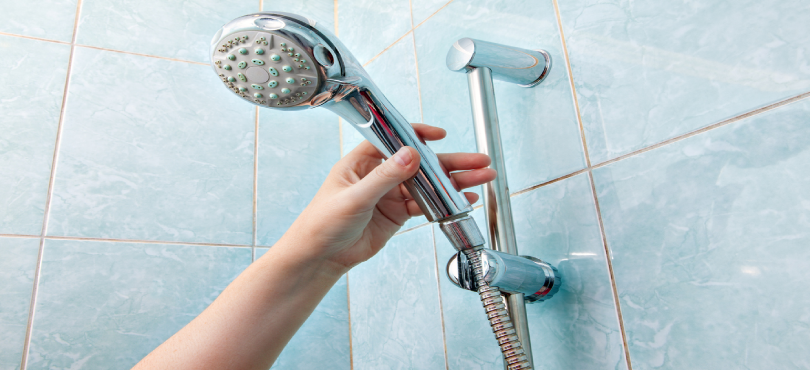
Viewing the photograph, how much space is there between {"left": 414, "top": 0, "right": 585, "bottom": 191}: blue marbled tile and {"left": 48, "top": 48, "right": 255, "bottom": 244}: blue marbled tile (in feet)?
1.10

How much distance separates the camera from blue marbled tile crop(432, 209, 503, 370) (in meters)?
0.59

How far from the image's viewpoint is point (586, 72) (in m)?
0.51

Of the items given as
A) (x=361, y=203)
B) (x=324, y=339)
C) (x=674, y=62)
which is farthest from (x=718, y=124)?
(x=324, y=339)

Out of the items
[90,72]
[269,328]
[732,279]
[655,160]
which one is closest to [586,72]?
[655,160]

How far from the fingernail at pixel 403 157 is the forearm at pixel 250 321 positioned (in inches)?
5.2

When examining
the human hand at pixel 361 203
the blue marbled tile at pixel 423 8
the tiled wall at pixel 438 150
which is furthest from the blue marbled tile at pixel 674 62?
the blue marbled tile at pixel 423 8

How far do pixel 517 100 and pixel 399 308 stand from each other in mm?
341

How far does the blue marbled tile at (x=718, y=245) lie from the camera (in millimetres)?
367

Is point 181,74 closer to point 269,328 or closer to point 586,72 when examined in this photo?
point 269,328

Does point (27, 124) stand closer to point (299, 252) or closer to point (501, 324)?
point (299, 252)

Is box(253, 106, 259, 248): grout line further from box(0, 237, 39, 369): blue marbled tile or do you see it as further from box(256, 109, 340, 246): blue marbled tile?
box(0, 237, 39, 369): blue marbled tile

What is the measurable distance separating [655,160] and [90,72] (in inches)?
30.0

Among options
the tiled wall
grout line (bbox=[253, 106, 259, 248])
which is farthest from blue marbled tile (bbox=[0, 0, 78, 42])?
grout line (bbox=[253, 106, 259, 248])

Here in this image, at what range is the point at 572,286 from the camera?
1.63ft
